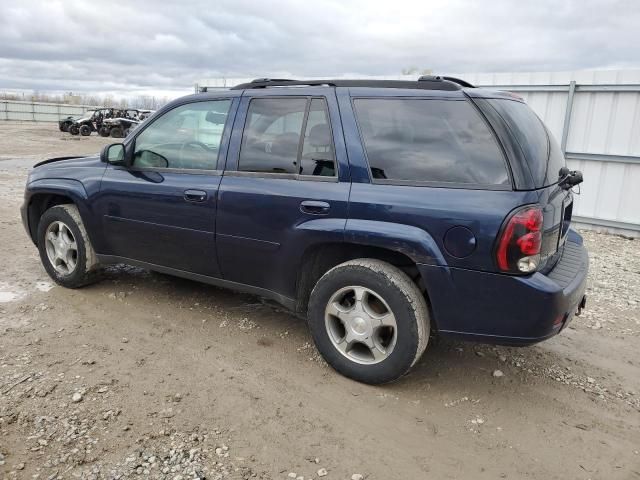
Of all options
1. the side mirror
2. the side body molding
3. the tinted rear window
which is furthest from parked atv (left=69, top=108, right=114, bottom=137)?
the tinted rear window

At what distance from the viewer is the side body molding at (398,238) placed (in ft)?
9.61

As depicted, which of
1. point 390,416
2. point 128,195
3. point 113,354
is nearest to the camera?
point 390,416

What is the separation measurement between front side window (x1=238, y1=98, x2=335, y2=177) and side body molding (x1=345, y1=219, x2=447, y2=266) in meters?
0.44

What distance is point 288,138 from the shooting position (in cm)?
354

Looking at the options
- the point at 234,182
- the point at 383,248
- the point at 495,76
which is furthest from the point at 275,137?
the point at 495,76

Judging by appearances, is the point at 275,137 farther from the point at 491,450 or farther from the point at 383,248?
the point at 491,450

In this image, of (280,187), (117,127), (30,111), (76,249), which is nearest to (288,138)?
(280,187)

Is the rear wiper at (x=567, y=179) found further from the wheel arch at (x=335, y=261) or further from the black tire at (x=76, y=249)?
the black tire at (x=76, y=249)

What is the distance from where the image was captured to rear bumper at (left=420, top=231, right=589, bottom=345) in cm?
278

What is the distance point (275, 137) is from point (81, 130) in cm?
3089

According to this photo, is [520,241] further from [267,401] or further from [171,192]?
[171,192]

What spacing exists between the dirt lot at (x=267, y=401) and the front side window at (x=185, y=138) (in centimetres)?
130

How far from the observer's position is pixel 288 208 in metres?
3.39

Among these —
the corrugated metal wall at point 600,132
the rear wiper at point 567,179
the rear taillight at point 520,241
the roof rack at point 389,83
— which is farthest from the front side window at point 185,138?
the corrugated metal wall at point 600,132
